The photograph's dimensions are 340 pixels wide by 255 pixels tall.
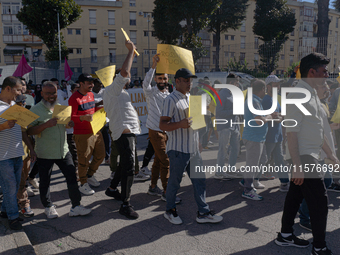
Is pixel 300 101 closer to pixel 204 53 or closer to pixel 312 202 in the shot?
pixel 312 202

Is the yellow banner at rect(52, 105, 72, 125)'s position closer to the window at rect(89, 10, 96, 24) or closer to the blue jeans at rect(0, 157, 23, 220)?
the blue jeans at rect(0, 157, 23, 220)

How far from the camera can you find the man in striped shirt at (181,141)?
3.47 metres

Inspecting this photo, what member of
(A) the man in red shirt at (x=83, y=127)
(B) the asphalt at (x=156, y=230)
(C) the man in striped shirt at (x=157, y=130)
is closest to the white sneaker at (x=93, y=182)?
(A) the man in red shirt at (x=83, y=127)

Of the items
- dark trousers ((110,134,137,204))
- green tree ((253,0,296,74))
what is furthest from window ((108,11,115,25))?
dark trousers ((110,134,137,204))

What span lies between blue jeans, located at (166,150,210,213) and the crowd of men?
0.5 inches

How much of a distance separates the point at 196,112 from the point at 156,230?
1.52 metres

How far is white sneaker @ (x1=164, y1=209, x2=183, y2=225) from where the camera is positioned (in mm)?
3718

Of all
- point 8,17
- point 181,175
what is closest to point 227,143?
point 181,175

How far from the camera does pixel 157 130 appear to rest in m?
4.53

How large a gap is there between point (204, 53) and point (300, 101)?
1224cm

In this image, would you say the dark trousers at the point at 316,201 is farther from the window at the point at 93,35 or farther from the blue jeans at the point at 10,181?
the window at the point at 93,35

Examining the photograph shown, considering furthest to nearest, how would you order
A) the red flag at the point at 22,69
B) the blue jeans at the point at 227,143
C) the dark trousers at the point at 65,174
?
1. the red flag at the point at 22,69
2. the blue jeans at the point at 227,143
3. the dark trousers at the point at 65,174

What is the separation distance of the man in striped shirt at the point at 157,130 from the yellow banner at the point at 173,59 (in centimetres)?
65

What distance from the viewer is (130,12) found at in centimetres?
4456
